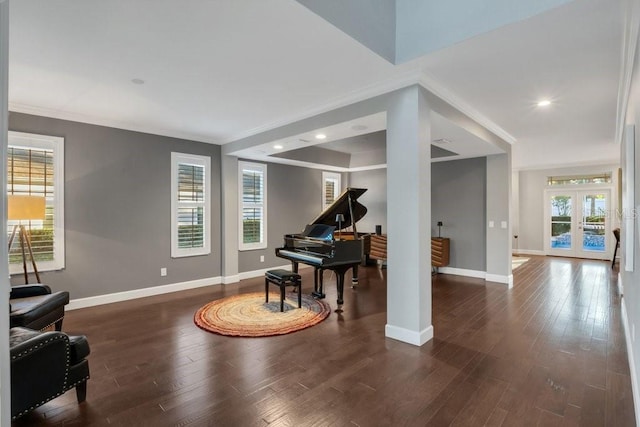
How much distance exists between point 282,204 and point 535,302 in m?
4.97

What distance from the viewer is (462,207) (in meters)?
6.52

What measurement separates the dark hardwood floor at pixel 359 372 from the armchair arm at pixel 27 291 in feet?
1.97

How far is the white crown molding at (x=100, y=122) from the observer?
Result: 12.9 feet

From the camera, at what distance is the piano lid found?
489 centimetres

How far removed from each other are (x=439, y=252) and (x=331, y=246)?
3.11 m

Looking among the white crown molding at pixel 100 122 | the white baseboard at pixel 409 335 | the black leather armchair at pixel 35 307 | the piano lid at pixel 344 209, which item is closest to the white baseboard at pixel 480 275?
the piano lid at pixel 344 209

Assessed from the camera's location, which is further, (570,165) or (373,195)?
(570,165)

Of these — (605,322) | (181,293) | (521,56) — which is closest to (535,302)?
(605,322)

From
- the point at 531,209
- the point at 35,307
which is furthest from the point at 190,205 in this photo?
the point at 531,209

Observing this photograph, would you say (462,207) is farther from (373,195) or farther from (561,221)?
(561,221)

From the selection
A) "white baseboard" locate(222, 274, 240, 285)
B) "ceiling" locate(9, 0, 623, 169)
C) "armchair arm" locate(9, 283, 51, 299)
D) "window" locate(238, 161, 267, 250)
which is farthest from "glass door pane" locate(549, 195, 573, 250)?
"armchair arm" locate(9, 283, 51, 299)

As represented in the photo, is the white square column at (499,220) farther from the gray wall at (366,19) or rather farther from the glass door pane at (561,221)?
the glass door pane at (561,221)

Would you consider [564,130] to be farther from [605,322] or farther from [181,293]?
[181,293]

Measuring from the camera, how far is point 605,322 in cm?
371
